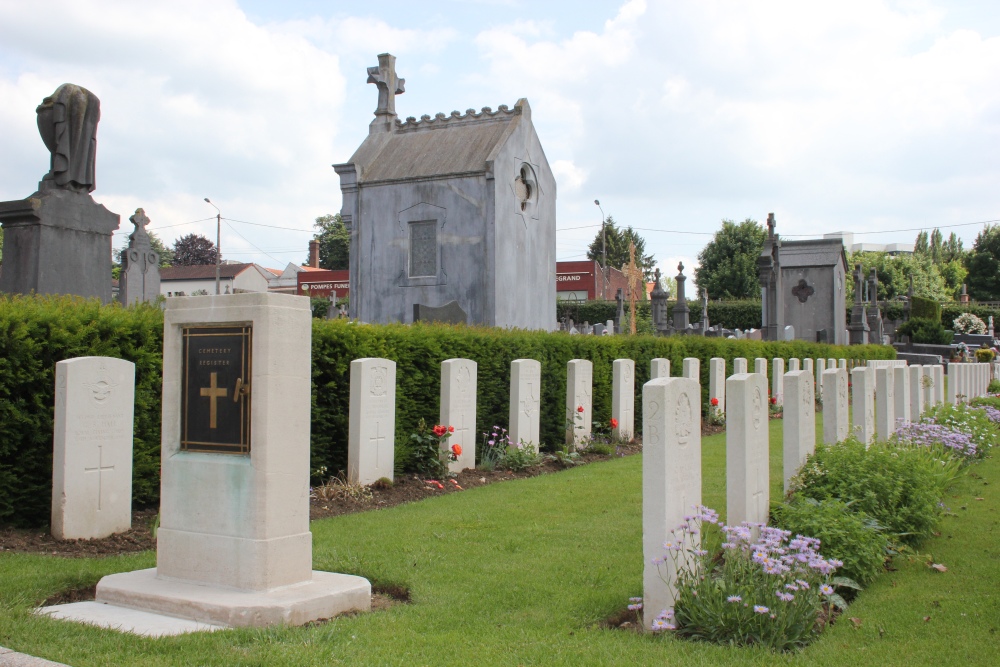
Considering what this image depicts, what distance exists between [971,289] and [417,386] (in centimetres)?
8291

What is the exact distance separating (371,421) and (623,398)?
5593mm

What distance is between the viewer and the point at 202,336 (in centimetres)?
511

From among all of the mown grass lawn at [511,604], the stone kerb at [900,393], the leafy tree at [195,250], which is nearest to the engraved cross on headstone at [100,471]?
the mown grass lawn at [511,604]

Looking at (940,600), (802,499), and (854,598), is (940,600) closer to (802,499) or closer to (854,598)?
(854,598)

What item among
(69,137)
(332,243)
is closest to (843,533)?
(69,137)

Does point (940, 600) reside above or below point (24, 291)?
below

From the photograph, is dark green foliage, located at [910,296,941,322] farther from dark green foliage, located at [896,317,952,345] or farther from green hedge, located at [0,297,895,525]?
green hedge, located at [0,297,895,525]

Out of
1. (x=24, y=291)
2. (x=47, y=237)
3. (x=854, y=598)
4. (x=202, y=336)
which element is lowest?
(x=854, y=598)

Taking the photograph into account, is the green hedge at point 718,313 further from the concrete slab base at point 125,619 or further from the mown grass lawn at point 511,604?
the concrete slab base at point 125,619

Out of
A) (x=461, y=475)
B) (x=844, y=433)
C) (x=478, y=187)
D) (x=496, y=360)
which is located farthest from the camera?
(x=478, y=187)

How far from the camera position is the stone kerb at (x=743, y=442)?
5664 millimetres

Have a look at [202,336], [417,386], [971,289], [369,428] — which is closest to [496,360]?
[417,386]

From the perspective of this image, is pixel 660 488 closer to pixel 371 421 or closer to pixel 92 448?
pixel 92 448

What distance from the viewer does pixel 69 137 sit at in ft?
35.6
